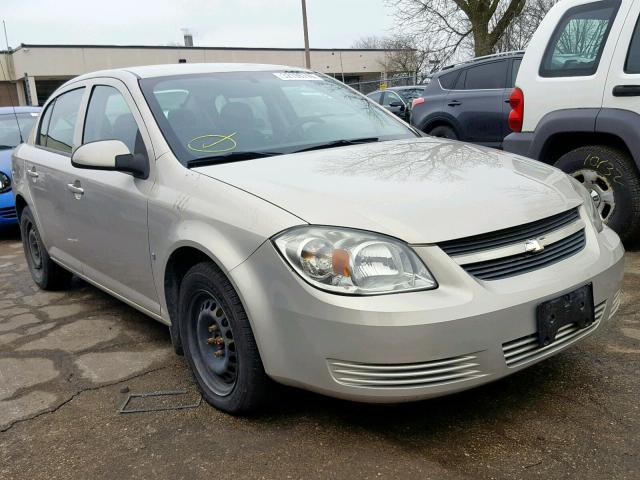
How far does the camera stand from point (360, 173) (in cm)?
279

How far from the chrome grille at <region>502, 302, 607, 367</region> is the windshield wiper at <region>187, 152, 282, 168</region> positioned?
1445mm

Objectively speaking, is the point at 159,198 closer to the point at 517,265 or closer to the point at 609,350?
the point at 517,265

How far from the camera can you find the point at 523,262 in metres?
2.44

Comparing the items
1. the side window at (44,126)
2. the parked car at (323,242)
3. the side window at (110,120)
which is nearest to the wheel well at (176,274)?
the parked car at (323,242)

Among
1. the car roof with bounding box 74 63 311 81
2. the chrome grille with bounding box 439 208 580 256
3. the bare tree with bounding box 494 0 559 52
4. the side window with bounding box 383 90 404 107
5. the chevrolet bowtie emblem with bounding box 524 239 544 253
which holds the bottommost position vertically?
the chevrolet bowtie emblem with bounding box 524 239 544 253

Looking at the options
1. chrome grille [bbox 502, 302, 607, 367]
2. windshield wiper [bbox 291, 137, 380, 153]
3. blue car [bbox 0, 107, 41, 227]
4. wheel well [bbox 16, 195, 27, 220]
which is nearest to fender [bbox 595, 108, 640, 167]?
windshield wiper [bbox 291, 137, 380, 153]

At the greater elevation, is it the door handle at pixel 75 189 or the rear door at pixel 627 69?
the rear door at pixel 627 69

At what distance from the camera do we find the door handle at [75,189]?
3.75 meters

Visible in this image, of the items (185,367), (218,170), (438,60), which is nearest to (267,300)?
(218,170)

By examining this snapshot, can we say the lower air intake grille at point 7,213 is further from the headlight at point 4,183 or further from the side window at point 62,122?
the side window at point 62,122

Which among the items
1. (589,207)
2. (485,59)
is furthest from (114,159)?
(485,59)

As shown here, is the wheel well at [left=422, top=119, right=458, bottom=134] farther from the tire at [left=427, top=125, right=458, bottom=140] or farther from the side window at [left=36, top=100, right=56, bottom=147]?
the side window at [left=36, top=100, right=56, bottom=147]

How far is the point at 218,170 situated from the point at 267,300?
0.78 metres

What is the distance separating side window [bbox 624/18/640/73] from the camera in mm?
4488
